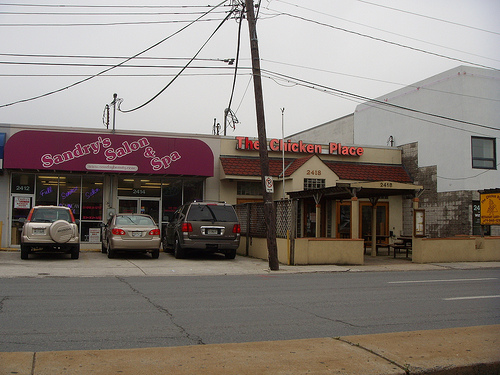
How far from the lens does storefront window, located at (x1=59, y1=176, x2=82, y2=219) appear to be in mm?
22391

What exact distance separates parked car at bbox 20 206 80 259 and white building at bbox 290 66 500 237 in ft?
47.4

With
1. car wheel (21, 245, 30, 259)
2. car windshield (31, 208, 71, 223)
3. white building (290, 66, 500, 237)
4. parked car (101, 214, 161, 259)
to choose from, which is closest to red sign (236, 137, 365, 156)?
white building (290, 66, 500, 237)

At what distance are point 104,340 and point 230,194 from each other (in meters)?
17.8


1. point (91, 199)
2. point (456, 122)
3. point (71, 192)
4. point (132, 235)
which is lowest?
point (132, 235)

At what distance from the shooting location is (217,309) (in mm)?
8812

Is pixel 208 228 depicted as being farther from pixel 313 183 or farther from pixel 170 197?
pixel 313 183

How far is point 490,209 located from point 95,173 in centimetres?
1653

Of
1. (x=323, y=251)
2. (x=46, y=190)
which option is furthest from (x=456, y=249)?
(x=46, y=190)

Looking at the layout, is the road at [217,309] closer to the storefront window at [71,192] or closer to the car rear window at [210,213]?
the car rear window at [210,213]

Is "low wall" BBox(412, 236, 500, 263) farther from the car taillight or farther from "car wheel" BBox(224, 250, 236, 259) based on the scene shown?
the car taillight

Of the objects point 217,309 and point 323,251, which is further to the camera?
point 323,251

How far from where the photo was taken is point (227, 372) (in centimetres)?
517

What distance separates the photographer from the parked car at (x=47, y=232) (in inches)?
638

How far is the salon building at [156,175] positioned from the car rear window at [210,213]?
2.66 meters
